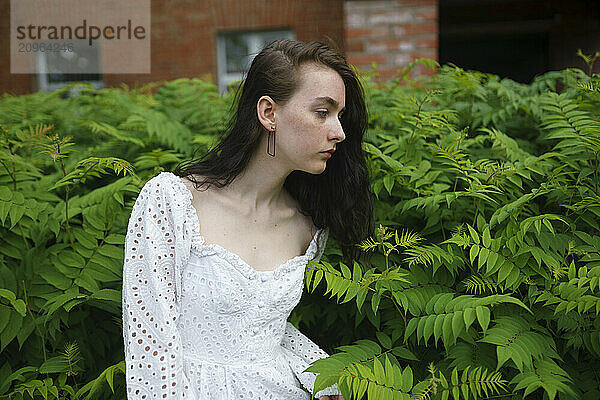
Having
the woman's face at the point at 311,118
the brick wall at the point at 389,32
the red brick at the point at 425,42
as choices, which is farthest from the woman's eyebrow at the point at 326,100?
the red brick at the point at 425,42

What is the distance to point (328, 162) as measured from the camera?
2.41 m

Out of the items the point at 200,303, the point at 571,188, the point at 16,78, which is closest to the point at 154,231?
the point at 200,303

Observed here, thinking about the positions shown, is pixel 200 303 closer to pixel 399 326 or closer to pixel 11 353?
pixel 399 326

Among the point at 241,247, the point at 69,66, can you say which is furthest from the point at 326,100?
the point at 69,66

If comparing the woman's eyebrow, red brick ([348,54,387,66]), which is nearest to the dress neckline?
the woman's eyebrow

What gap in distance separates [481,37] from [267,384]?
7.59 metres

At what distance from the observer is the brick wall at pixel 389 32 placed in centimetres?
578

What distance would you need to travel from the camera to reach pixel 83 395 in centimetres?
242

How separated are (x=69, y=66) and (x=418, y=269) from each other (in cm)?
674

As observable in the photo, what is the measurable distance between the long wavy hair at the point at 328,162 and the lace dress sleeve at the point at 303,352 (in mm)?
117

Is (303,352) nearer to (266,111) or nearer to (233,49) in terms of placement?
(266,111)

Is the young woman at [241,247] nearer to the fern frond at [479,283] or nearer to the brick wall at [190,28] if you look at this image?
the fern frond at [479,283]

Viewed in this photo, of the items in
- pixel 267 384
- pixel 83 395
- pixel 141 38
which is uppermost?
pixel 141 38

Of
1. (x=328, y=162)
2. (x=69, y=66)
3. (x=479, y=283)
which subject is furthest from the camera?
(x=69, y=66)
